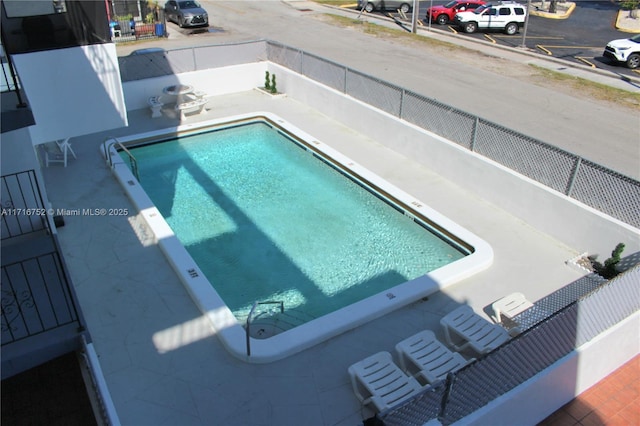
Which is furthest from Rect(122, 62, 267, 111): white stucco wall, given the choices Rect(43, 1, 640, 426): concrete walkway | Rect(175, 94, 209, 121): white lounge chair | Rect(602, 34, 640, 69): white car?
Rect(602, 34, 640, 69): white car

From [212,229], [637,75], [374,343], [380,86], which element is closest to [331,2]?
[637,75]

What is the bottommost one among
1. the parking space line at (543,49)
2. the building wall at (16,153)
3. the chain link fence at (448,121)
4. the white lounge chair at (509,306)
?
the white lounge chair at (509,306)

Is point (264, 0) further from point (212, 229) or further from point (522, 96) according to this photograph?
point (212, 229)

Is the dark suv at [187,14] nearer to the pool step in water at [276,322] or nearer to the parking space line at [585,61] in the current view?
the parking space line at [585,61]

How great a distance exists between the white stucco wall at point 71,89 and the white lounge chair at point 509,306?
7972mm

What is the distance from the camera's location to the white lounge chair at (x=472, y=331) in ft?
24.5

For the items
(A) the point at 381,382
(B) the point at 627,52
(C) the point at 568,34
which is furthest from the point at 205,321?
(C) the point at 568,34

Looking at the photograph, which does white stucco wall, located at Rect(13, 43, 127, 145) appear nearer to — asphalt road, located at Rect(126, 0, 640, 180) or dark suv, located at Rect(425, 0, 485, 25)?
asphalt road, located at Rect(126, 0, 640, 180)

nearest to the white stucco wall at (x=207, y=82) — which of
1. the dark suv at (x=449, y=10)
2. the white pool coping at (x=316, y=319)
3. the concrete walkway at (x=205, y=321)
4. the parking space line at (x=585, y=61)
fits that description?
the concrete walkway at (x=205, y=321)

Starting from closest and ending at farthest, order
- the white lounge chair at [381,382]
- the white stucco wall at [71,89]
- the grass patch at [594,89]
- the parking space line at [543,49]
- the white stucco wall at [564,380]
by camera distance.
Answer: the white stucco wall at [564,380] < the white lounge chair at [381,382] < the white stucco wall at [71,89] < the grass patch at [594,89] < the parking space line at [543,49]

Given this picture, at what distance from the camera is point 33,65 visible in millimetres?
8898

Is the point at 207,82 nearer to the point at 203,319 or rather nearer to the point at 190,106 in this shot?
the point at 190,106

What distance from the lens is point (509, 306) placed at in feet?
27.1

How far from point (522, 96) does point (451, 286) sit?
12.6m
